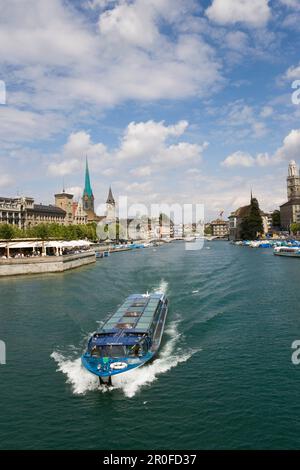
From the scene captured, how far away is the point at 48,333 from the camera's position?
37.6 metres

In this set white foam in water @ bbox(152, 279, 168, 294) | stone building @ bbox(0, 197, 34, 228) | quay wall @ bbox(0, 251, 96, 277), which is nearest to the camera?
white foam in water @ bbox(152, 279, 168, 294)

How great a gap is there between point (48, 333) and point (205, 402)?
1855 cm

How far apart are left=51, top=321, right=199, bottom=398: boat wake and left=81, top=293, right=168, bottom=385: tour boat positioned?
48cm

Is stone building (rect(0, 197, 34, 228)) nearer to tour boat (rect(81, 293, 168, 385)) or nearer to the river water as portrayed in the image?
the river water

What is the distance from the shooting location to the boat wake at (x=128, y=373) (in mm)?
25250

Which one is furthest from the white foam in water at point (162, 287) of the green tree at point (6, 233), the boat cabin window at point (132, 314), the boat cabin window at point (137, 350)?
the green tree at point (6, 233)

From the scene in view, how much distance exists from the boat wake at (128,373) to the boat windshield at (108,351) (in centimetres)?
130

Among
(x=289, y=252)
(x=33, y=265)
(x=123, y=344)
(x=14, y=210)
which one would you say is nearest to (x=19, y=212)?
(x=14, y=210)

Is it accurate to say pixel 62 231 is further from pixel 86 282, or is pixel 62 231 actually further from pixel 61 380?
pixel 61 380

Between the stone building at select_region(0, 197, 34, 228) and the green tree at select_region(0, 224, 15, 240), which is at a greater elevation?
the stone building at select_region(0, 197, 34, 228)

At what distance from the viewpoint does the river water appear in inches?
794

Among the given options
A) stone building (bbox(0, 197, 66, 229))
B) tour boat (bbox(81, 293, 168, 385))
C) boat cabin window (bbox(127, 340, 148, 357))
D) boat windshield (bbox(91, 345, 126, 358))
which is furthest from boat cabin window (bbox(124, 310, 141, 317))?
A: stone building (bbox(0, 197, 66, 229))
